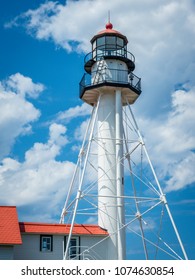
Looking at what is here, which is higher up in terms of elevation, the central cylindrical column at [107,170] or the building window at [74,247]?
the central cylindrical column at [107,170]

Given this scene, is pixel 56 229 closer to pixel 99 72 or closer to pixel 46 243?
pixel 46 243

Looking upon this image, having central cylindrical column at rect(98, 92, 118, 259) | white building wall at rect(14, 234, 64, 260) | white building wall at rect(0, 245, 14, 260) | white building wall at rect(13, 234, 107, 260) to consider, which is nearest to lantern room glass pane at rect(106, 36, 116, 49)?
central cylindrical column at rect(98, 92, 118, 259)

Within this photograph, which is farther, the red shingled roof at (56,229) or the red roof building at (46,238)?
the red shingled roof at (56,229)

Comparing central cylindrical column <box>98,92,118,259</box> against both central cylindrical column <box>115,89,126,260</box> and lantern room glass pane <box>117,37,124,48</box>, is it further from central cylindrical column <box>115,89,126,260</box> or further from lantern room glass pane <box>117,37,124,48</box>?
lantern room glass pane <box>117,37,124,48</box>

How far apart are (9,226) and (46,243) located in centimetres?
272

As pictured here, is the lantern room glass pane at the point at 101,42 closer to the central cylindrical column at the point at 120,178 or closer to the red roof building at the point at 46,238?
the central cylindrical column at the point at 120,178

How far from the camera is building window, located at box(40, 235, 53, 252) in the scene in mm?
27547

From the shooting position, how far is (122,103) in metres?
33.6

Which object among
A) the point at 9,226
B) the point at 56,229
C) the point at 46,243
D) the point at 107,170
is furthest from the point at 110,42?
the point at 9,226

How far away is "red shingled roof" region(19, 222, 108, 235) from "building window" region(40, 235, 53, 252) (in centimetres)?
33

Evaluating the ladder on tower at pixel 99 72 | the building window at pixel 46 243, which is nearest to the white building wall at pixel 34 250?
the building window at pixel 46 243

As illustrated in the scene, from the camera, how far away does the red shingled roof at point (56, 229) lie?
1086 inches

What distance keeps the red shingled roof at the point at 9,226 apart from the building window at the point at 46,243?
2.03 meters

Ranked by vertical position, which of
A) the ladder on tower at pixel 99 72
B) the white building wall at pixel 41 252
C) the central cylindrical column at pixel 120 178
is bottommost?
the white building wall at pixel 41 252
